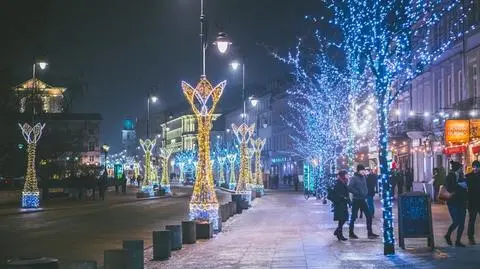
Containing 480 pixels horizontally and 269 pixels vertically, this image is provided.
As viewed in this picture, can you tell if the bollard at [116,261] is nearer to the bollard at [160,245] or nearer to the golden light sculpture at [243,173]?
the bollard at [160,245]

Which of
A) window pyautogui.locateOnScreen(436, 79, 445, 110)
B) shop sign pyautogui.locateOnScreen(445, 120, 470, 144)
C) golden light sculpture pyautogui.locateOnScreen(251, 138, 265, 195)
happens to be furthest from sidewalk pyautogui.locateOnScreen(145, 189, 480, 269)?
golden light sculpture pyautogui.locateOnScreen(251, 138, 265, 195)

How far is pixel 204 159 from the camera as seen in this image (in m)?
23.9

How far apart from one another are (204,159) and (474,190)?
965cm

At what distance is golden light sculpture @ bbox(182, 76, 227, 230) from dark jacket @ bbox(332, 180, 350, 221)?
4701 mm

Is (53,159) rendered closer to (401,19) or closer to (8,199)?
(8,199)

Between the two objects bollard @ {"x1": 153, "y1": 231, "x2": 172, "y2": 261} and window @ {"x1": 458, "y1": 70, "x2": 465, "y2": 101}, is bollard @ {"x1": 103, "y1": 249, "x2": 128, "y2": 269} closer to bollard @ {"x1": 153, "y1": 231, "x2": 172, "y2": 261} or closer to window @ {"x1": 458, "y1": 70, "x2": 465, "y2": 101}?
bollard @ {"x1": 153, "y1": 231, "x2": 172, "y2": 261}

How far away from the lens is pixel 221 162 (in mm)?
107688

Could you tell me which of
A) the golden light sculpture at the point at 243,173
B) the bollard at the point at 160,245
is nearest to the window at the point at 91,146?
the golden light sculpture at the point at 243,173

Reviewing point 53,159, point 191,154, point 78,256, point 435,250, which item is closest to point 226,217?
point 78,256

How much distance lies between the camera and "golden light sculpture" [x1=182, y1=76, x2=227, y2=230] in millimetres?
23203

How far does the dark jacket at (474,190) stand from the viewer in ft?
54.5

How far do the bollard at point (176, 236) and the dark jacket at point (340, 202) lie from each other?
13.7 feet

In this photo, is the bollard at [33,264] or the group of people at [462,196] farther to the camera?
the group of people at [462,196]

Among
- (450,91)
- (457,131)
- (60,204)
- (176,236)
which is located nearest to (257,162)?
(60,204)
